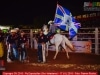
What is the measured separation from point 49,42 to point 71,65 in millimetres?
3000

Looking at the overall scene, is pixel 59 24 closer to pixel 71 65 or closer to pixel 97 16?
pixel 71 65

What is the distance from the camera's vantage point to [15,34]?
1583cm

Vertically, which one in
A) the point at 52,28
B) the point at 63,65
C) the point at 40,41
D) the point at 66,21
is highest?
the point at 66,21

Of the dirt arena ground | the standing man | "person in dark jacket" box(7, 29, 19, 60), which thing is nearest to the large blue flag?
the dirt arena ground

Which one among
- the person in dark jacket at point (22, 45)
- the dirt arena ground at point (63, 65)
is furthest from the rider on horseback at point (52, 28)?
the person in dark jacket at point (22, 45)

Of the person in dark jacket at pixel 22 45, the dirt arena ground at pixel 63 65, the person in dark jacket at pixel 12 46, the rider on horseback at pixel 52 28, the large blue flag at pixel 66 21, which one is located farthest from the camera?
the large blue flag at pixel 66 21

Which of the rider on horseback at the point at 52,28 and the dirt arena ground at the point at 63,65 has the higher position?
the rider on horseback at the point at 52,28

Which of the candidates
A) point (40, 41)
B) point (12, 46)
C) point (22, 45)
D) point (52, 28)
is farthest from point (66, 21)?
point (12, 46)

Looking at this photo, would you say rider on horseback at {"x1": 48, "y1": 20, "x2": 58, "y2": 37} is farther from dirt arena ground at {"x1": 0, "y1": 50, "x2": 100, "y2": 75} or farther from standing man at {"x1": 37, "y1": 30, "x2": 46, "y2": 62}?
dirt arena ground at {"x1": 0, "y1": 50, "x2": 100, "y2": 75}

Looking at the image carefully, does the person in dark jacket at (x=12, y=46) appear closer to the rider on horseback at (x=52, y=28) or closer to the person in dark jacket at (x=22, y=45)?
the person in dark jacket at (x=22, y=45)

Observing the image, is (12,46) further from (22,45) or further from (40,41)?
(40,41)

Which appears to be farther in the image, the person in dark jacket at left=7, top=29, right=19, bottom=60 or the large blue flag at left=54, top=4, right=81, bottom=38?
the large blue flag at left=54, top=4, right=81, bottom=38

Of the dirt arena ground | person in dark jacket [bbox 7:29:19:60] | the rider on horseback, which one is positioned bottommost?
the dirt arena ground

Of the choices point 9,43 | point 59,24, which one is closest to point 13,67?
point 9,43
